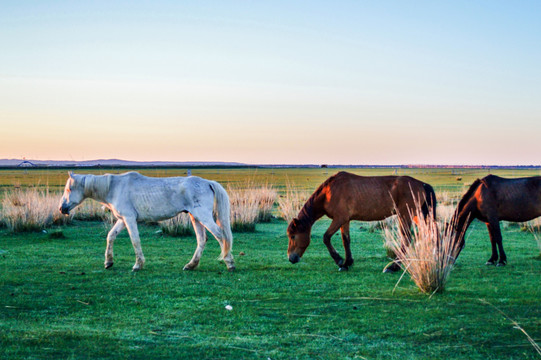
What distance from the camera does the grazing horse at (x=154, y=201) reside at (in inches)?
412

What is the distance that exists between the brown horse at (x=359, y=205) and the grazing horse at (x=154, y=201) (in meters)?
1.41

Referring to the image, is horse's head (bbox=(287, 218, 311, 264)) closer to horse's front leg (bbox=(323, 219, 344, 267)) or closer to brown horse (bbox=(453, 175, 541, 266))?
horse's front leg (bbox=(323, 219, 344, 267))

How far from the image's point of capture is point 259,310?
7387mm

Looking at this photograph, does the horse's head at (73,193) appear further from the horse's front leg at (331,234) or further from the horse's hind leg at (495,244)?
the horse's hind leg at (495,244)

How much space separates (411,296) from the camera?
26.8 feet

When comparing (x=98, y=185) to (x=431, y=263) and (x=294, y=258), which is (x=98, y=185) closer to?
(x=294, y=258)

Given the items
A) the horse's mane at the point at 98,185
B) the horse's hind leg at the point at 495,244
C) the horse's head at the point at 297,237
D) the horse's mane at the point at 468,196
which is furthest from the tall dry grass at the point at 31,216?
the horse's hind leg at the point at 495,244

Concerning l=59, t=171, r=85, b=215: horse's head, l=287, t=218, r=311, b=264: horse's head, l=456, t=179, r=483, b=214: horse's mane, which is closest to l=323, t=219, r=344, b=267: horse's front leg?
l=287, t=218, r=311, b=264: horse's head

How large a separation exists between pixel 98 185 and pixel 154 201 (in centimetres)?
118

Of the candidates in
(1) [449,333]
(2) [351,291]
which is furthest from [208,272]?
(1) [449,333]

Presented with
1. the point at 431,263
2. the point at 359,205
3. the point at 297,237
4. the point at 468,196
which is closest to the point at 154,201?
the point at 297,237

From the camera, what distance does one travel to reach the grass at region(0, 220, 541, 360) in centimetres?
574

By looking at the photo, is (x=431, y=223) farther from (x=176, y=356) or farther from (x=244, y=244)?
(x=244, y=244)

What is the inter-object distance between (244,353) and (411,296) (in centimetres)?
347
